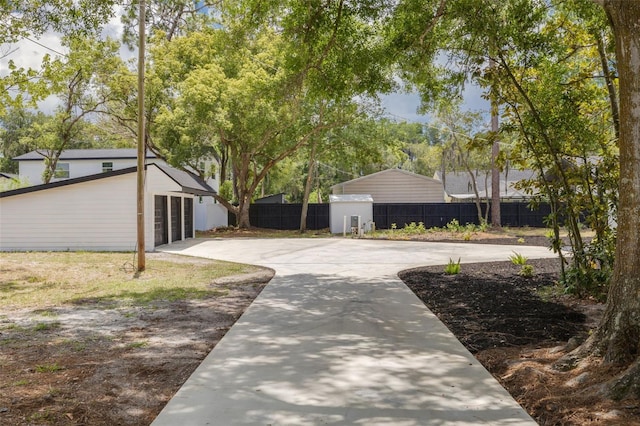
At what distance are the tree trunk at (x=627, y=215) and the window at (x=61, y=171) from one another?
32414 millimetres

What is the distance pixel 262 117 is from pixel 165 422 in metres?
19.3

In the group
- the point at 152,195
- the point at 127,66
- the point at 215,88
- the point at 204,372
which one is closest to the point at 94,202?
the point at 152,195

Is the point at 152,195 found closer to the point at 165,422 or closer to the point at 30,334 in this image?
the point at 30,334

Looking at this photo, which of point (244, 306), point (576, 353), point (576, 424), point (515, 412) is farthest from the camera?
point (244, 306)

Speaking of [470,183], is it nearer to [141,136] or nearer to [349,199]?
[349,199]

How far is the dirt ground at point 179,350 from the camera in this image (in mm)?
3807

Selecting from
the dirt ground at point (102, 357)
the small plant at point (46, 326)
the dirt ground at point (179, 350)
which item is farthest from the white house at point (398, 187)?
the small plant at point (46, 326)

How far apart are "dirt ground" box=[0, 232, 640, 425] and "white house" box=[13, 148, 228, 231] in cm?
2018

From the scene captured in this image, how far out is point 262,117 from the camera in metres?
22.0

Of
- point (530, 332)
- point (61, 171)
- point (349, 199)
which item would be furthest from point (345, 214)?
point (530, 332)

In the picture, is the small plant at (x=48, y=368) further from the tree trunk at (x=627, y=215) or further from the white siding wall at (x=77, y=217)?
the white siding wall at (x=77, y=217)

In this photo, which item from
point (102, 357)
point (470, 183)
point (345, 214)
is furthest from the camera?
point (470, 183)

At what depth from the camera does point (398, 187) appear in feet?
106

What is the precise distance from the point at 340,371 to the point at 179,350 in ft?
6.38
